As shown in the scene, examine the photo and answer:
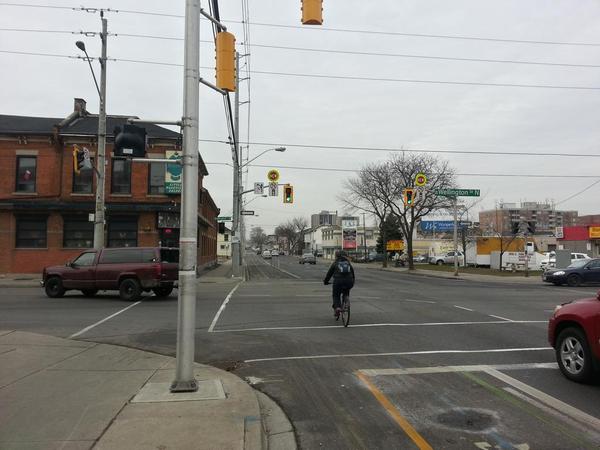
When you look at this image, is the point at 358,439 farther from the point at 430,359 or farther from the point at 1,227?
the point at 1,227

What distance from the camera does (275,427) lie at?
509 cm

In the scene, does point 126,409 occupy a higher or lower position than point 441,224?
lower

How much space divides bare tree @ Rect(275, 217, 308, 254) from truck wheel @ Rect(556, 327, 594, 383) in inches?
5829

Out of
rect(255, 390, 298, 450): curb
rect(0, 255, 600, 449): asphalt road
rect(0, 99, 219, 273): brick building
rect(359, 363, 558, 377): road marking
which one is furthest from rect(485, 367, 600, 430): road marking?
rect(0, 99, 219, 273): brick building

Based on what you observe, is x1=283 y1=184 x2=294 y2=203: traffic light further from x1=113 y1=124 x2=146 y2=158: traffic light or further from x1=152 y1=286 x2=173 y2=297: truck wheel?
x1=113 y1=124 x2=146 y2=158: traffic light

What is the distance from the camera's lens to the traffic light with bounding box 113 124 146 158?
6.72 meters

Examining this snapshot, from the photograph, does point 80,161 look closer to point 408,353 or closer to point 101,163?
point 101,163

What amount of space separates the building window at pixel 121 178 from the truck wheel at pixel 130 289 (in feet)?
46.9

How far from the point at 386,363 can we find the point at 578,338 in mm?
2737

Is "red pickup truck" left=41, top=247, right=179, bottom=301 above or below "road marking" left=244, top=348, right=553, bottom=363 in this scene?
above

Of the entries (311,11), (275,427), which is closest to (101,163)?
(311,11)

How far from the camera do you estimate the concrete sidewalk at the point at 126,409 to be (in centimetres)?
446

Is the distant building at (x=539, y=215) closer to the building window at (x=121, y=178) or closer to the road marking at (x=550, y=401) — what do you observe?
the building window at (x=121, y=178)

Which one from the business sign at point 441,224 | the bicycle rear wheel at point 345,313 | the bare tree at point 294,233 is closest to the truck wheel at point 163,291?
the bicycle rear wheel at point 345,313
